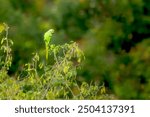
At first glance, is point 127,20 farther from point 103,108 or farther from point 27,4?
point 103,108

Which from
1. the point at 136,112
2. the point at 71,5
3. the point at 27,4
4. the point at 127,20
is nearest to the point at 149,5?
the point at 127,20

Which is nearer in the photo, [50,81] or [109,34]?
[50,81]

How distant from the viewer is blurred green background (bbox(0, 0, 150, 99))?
11727 mm

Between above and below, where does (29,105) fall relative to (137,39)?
below

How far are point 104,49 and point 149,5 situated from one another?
1156 millimetres

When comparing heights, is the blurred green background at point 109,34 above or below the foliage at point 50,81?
above

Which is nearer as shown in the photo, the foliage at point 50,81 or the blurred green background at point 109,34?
the foliage at point 50,81

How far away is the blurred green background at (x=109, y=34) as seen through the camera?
1173 centimetres

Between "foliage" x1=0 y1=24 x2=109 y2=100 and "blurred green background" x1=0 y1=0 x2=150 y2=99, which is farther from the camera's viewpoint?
"blurred green background" x1=0 y1=0 x2=150 y2=99

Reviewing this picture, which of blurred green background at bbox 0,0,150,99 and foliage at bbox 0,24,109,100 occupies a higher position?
blurred green background at bbox 0,0,150,99

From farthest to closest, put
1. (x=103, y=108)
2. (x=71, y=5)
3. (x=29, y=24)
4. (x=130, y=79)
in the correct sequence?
(x=71, y=5)
(x=130, y=79)
(x=29, y=24)
(x=103, y=108)

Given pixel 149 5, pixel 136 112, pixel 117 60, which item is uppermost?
pixel 149 5

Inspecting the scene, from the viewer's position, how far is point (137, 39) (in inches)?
503

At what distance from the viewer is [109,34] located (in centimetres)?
1267
